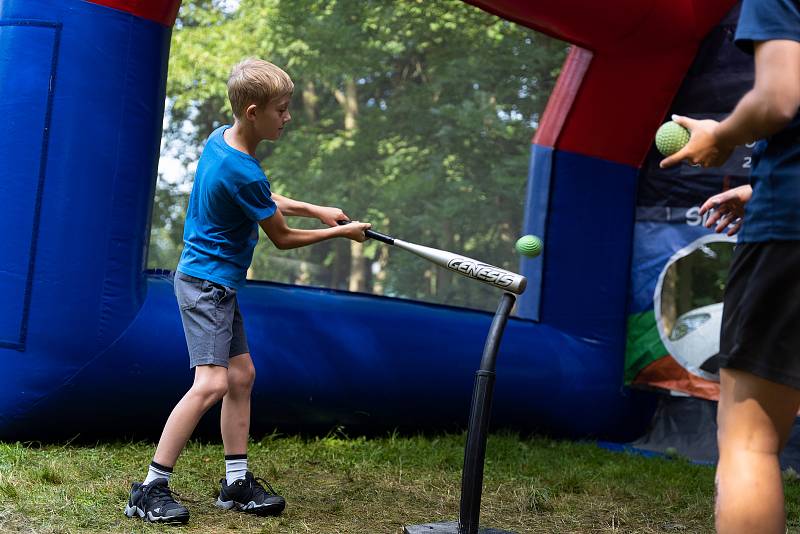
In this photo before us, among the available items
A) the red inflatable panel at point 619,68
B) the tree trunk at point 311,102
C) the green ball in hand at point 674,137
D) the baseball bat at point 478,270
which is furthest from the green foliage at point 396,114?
the green ball in hand at point 674,137

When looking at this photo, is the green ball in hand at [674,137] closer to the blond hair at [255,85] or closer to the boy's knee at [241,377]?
the blond hair at [255,85]

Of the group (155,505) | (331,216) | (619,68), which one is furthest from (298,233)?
(619,68)

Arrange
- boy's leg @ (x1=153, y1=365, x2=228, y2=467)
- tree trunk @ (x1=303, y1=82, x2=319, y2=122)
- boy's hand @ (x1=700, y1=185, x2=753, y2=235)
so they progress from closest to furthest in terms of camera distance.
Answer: boy's hand @ (x1=700, y1=185, x2=753, y2=235) → boy's leg @ (x1=153, y1=365, x2=228, y2=467) → tree trunk @ (x1=303, y1=82, x2=319, y2=122)

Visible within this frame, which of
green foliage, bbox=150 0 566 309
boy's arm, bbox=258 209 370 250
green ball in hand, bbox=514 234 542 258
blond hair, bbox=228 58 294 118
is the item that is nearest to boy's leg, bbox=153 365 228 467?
boy's arm, bbox=258 209 370 250

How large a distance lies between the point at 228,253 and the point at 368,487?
36.2 inches

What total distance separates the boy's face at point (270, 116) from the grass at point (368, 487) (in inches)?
41.5

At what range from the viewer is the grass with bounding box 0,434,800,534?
2.48 m

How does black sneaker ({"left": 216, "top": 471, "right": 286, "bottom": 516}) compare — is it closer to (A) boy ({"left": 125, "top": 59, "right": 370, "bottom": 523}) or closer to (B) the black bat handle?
(A) boy ({"left": 125, "top": 59, "right": 370, "bottom": 523})

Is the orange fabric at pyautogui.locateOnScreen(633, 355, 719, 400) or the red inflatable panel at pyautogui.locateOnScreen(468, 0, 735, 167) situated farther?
the orange fabric at pyautogui.locateOnScreen(633, 355, 719, 400)

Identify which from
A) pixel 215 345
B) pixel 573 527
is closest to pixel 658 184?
pixel 573 527

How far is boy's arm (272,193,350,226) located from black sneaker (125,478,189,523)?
85 cm

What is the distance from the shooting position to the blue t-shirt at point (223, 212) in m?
2.53

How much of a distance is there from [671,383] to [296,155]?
6.60m

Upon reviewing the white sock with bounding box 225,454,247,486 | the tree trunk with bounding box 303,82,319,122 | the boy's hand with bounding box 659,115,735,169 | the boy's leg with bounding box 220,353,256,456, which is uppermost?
the tree trunk with bounding box 303,82,319,122
